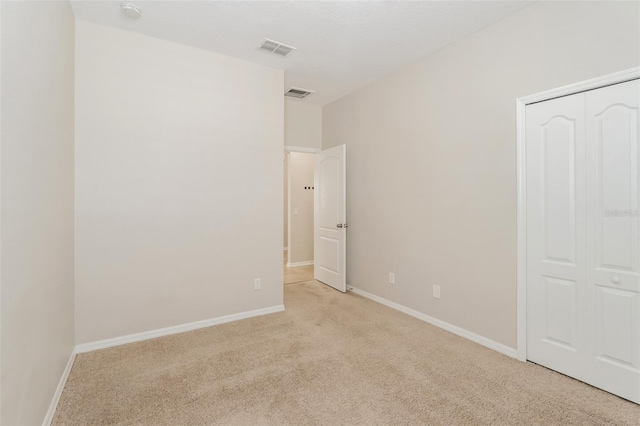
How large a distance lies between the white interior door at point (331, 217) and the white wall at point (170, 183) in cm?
108

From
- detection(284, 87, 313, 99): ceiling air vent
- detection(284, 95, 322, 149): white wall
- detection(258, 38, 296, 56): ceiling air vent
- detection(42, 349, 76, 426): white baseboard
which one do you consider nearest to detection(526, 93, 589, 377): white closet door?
detection(258, 38, 296, 56): ceiling air vent

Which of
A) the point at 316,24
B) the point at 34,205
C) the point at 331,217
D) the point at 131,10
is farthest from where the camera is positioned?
the point at 331,217

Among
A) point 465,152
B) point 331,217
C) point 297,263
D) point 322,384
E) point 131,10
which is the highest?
point 131,10

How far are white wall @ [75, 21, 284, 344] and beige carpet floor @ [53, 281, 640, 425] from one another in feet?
1.57

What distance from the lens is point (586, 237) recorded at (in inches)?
85.4

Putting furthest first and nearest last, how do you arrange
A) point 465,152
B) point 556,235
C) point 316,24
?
point 465,152
point 316,24
point 556,235

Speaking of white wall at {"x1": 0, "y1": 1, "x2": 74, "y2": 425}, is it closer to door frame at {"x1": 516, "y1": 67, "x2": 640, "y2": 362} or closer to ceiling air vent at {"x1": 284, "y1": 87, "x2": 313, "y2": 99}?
ceiling air vent at {"x1": 284, "y1": 87, "x2": 313, "y2": 99}

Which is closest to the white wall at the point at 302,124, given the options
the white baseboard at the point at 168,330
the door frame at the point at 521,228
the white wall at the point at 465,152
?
the white wall at the point at 465,152

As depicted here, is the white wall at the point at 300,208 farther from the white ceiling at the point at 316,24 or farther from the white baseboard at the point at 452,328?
the white ceiling at the point at 316,24

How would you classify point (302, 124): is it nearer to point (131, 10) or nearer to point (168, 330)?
point (131, 10)

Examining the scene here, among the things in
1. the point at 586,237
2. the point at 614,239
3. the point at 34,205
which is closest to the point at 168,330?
the point at 34,205

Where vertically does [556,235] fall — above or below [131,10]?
below

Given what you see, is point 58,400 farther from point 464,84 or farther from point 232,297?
point 464,84

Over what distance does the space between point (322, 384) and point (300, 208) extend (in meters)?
4.51
